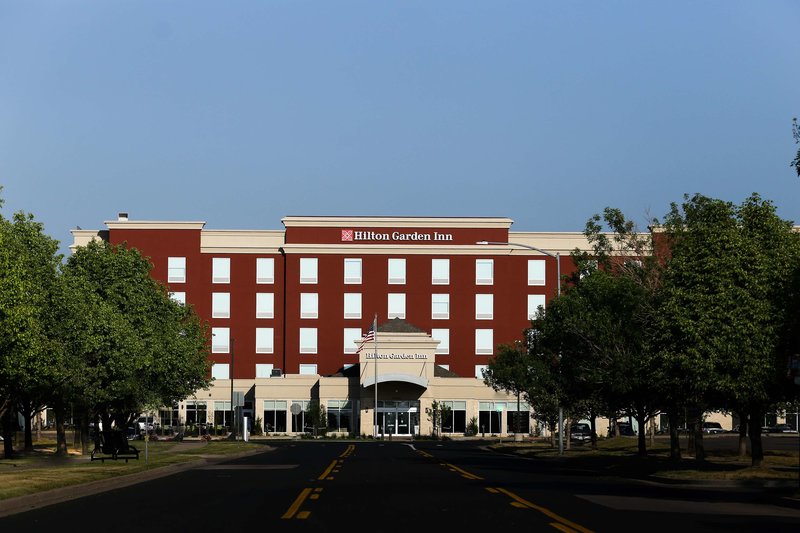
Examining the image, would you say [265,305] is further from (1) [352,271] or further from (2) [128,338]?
(2) [128,338]

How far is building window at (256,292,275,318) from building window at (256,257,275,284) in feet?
4.70

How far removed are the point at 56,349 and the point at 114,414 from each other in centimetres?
2351

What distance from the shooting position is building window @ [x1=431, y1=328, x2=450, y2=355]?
393 feet

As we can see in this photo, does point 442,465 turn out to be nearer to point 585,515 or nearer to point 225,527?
point 585,515

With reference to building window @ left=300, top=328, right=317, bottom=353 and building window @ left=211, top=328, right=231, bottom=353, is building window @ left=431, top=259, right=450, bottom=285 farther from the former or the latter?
building window @ left=211, top=328, right=231, bottom=353

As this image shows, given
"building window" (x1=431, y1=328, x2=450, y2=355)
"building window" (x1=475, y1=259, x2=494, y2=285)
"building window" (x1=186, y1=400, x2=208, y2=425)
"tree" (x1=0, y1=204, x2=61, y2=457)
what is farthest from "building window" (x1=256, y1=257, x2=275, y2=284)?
"tree" (x1=0, y1=204, x2=61, y2=457)

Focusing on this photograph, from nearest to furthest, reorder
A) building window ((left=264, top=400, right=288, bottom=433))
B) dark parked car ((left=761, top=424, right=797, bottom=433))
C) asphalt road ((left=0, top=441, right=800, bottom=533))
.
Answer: asphalt road ((left=0, top=441, right=800, bottom=533)) → building window ((left=264, top=400, right=288, bottom=433)) → dark parked car ((left=761, top=424, right=797, bottom=433))

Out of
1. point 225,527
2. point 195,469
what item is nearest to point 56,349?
point 195,469

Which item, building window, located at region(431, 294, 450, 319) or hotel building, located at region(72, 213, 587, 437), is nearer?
hotel building, located at region(72, 213, 587, 437)

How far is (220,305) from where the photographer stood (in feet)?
392

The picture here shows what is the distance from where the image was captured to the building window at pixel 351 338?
119m

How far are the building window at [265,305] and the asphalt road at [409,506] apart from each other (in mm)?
83063

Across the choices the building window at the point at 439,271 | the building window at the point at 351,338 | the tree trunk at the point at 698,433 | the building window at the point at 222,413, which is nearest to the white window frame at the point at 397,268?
the building window at the point at 439,271

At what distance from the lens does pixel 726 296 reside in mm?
35531
